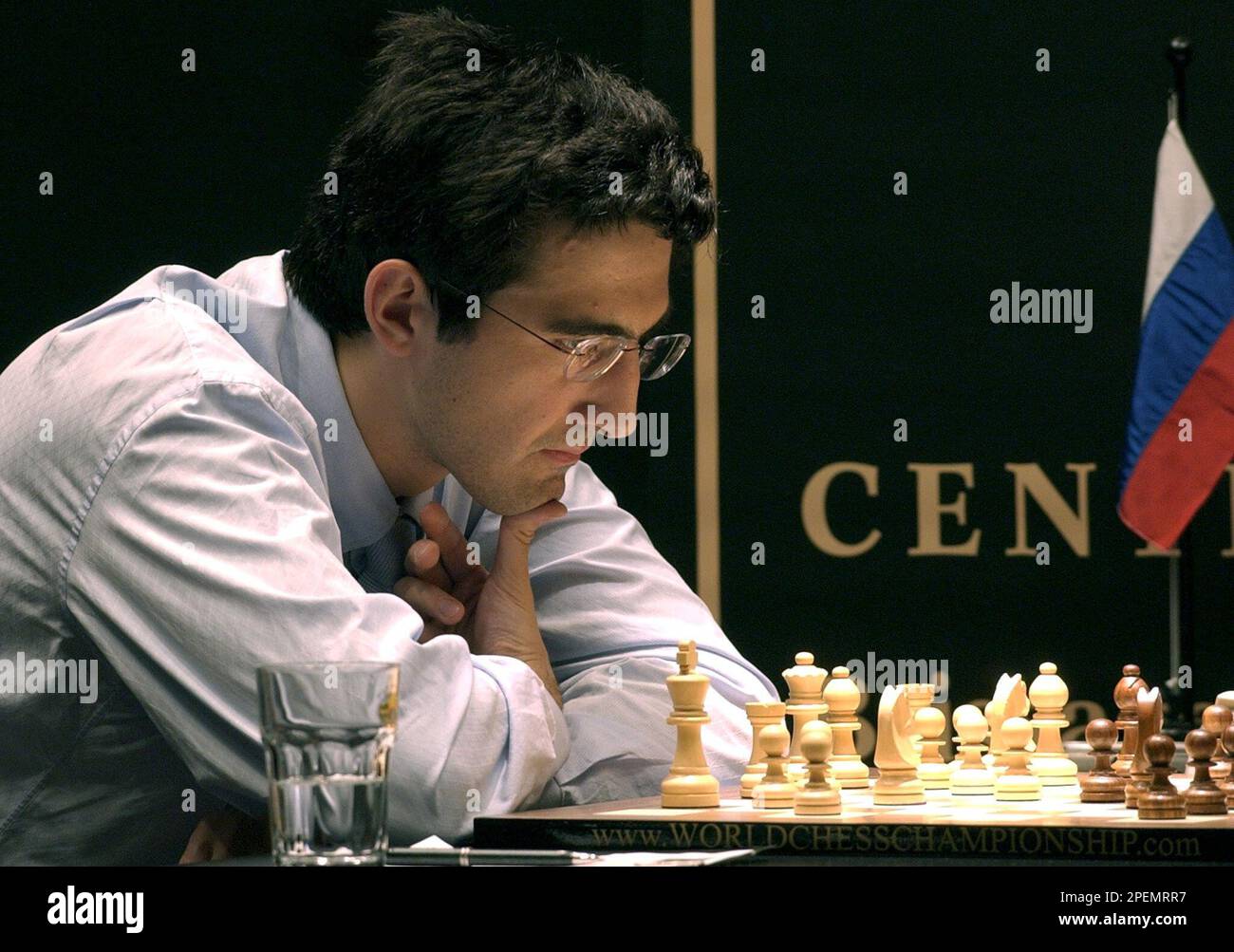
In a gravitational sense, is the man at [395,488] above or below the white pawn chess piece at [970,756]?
above

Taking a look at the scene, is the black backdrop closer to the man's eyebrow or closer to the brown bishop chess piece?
the man's eyebrow

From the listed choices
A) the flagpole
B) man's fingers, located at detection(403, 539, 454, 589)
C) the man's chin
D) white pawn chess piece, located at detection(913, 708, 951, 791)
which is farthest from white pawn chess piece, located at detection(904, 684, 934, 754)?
the flagpole

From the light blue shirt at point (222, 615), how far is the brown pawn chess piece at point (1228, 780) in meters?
0.53

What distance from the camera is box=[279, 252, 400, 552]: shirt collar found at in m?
2.08

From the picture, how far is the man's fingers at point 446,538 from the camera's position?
2098mm

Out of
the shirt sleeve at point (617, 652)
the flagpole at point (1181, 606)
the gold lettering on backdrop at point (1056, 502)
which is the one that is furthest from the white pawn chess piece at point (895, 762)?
the gold lettering on backdrop at point (1056, 502)

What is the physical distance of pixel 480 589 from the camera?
2.08 metres

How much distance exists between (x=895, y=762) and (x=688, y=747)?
0.61ft

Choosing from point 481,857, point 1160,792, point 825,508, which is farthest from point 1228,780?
point 825,508

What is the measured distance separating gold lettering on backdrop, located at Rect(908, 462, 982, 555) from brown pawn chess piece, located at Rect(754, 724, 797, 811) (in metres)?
2.26

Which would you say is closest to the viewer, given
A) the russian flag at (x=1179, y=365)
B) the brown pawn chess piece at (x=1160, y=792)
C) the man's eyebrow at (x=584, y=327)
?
the brown pawn chess piece at (x=1160, y=792)
